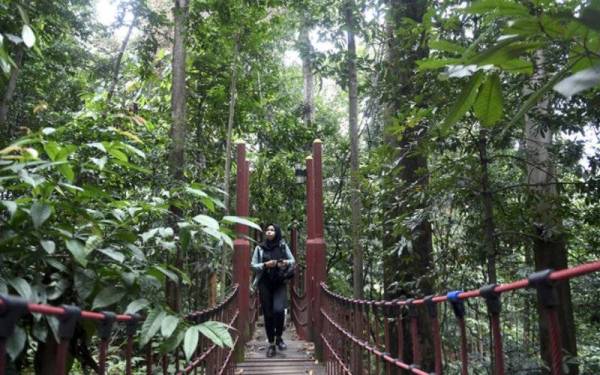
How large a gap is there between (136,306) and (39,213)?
1.01ft

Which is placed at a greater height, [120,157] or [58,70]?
[58,70]

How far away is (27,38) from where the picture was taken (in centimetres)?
113

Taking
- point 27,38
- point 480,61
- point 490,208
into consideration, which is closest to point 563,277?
point 480,61

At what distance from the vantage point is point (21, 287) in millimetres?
1003

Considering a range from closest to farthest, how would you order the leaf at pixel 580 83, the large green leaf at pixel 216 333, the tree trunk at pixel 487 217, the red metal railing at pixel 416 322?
the leaf at pixel 580 83
the red metal railing at pixel 416 322
the large green leaf at pixel 216 333
the tree trunk at pixel 487 217

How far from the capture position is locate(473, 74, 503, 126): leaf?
562mm

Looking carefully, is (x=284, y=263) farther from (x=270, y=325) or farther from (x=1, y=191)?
(x=1, y=191)

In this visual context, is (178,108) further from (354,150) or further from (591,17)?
(591,17)

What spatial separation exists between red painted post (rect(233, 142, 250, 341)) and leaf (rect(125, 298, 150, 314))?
12.3 feet

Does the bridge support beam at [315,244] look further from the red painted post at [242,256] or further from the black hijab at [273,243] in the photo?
the black hijab at [273,243]

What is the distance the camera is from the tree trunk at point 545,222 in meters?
2.79

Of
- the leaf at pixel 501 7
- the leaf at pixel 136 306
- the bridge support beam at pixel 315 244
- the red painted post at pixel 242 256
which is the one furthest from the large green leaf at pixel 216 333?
the bridge support beam at pixel 315 244

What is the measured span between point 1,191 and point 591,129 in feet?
11.0

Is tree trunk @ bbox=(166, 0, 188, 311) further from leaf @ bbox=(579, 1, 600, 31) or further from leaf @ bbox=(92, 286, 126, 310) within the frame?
leaf @ bbox=(579, 1, 600, 31)
